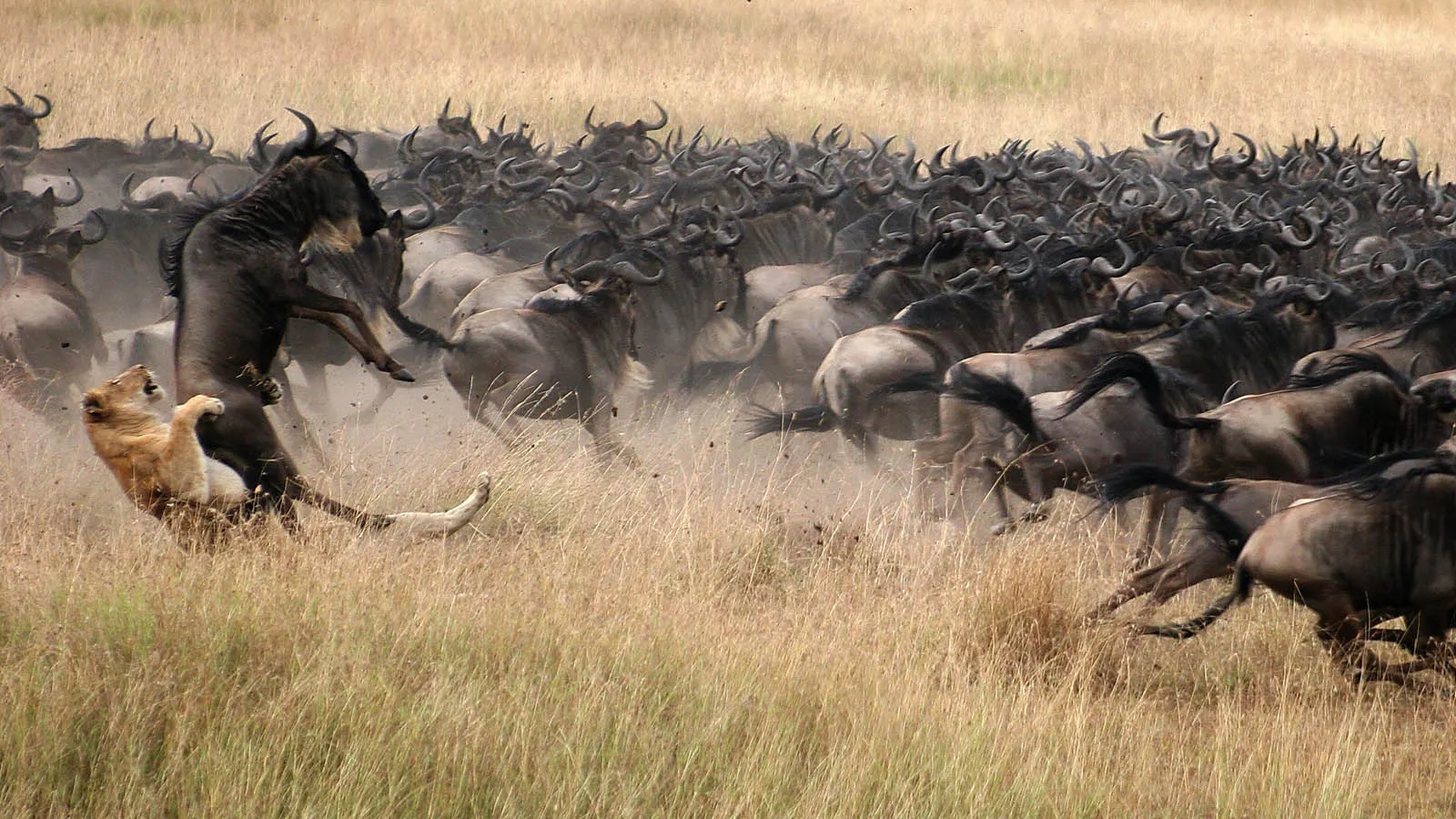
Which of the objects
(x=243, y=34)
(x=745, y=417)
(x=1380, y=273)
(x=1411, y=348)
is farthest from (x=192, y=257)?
(x=243, y=34)

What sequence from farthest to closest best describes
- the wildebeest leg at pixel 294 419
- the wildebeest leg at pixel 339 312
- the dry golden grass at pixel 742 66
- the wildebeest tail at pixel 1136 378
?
the dry golden grass at pixel 742 66 → the wildebeest leg at pixel 294 419 → the wildebeest tail at pixel 1136 378 → the wildebeest leg at pixel 339 312

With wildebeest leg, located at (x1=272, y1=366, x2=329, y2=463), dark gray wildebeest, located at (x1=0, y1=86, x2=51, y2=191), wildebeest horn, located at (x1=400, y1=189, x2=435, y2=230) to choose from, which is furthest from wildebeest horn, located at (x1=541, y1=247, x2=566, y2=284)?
dark gray wildebeest, located at (x1=0, y1=86, x2=51, y2=191)

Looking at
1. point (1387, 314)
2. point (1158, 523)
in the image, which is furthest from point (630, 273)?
point (1387, 314)

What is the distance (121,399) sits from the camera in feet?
17.2

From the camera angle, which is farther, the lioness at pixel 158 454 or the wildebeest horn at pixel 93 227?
the wildebeest horn at pixel 93 227

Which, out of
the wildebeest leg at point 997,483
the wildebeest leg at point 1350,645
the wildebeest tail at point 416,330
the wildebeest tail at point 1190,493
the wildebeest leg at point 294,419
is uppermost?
the wildebeest tail at point 1190,493

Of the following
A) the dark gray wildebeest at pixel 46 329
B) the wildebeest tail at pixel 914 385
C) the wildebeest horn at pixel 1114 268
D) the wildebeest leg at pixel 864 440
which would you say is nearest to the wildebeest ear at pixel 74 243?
the dark gray wildebeest at pixel 46 329

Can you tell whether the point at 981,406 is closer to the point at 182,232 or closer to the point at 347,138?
the point at 182,232

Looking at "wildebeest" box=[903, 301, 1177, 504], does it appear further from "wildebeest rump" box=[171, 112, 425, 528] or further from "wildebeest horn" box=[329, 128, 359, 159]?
"wildebeest horn" box=[329, 128, 359, 159]

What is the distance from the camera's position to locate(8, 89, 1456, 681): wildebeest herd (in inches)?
230

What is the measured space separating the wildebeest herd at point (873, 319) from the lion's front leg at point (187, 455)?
0.21m

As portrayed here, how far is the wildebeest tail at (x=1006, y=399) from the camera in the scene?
714cm

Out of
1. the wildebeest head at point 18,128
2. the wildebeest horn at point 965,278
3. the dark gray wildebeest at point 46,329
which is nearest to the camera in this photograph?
the dark gray wildebeest at point 46,329

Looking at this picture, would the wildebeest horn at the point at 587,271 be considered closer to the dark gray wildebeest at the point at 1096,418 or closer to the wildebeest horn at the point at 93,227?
the dark gray wildebeest at the point at 1096,418
